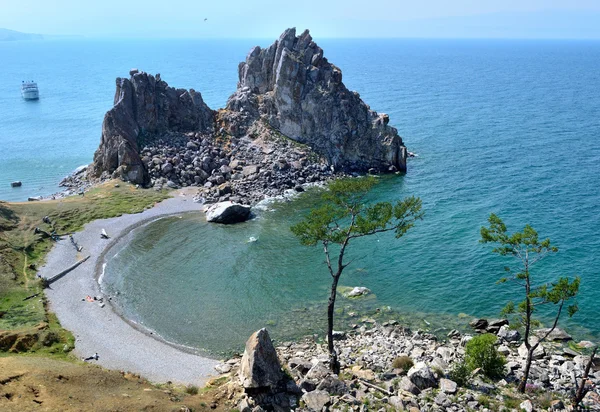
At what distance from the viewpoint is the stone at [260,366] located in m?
36.1

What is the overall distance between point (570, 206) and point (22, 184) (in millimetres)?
102301

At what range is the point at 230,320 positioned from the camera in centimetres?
5462

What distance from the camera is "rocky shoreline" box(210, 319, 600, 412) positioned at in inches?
1414

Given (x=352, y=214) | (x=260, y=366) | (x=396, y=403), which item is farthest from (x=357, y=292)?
(x=260, y=366)

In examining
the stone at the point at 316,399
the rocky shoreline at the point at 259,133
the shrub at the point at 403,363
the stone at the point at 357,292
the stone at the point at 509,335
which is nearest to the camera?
the stone at the point at 316,399

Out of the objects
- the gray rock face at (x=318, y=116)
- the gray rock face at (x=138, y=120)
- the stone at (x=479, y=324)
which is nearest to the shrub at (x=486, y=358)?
the stone at (x=479, y=324)

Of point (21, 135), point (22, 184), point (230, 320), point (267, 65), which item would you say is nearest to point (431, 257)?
point (230, 320)

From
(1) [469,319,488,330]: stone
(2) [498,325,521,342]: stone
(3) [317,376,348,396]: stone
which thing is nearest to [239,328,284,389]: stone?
(3) [317,376,348,396]: stone

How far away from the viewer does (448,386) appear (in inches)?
1487

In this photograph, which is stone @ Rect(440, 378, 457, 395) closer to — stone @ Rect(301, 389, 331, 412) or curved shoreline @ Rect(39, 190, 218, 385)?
stone @ Rect(301, 389, 331, 412)

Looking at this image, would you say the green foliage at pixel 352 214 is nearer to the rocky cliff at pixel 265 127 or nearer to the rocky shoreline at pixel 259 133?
the rocky shoreline at pixel 259 133

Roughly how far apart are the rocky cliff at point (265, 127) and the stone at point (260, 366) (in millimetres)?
60411

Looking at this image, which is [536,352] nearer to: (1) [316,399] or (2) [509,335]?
(2) [509,335]

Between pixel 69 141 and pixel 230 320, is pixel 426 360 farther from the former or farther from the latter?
pixel 69 141
